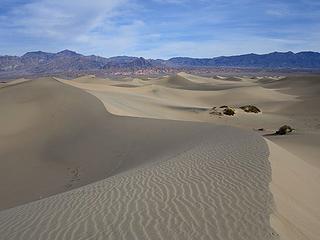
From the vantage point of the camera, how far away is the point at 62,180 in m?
12.6

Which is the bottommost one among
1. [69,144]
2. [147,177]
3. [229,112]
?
[229,112]

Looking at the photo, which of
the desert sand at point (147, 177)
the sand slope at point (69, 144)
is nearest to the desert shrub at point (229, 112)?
the desert sand at point (147, 177)

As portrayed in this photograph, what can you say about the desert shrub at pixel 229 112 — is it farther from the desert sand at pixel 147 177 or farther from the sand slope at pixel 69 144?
the sand slope at pixel 69 144

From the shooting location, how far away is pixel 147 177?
8289 millimetres

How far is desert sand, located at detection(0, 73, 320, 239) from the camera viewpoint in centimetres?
525

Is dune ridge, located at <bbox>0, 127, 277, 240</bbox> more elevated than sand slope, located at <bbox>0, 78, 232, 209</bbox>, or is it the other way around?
dune ridge, located at <bbox>0, 127, 277, 240</bbox>

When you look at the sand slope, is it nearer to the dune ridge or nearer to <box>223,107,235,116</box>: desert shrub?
the dune ridge

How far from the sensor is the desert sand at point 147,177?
5246 millimetres

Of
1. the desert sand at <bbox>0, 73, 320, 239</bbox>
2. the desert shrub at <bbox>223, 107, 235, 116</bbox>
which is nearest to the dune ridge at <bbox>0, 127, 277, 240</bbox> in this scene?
the desert sand at <bbox>0, 73, 320, 239</bbox>

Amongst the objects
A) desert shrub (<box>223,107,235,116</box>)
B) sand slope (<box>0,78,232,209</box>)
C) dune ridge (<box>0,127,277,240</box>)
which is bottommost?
desert shrub (<box>223,107,235,116</box>)

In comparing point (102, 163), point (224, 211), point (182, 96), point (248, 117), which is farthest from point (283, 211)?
point (182, 96)

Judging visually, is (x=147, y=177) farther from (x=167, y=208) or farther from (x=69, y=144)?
(x=69, y=144)

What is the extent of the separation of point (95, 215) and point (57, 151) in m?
10.3

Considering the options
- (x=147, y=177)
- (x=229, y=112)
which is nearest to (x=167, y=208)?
(x=147, y=177)
